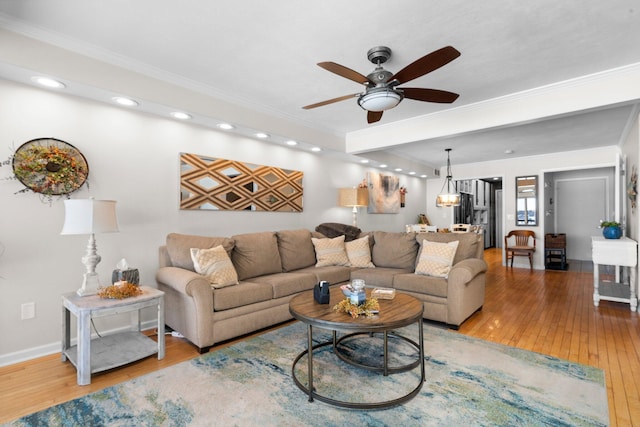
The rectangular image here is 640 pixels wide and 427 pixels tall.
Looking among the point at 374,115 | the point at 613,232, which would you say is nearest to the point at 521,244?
the point at 613,232

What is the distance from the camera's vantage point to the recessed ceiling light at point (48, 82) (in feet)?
8.45

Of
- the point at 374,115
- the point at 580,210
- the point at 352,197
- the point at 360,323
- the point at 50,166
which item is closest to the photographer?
the point at 360,323

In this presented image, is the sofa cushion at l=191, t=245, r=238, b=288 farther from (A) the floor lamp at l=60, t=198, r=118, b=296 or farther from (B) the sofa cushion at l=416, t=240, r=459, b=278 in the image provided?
(B) the sofa cushion at l=416, t=240, r=459, b=278

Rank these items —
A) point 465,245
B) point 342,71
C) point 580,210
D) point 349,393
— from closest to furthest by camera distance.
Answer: point 349,393, point 342,71, point 465,245, point 580,210

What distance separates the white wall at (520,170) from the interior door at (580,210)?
3.81ft

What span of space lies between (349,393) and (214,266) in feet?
5.63

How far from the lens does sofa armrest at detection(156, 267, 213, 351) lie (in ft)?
9.06

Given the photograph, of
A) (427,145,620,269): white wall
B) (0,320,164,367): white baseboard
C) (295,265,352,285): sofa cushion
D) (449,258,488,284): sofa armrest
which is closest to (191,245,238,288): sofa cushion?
(295,265,352,285): sofa cushion

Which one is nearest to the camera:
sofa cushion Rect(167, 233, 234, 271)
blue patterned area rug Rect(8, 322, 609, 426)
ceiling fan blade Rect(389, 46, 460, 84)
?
blue patterned area rug Rect(8, 322, 609, 426)

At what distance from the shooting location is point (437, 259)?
3.75 meters

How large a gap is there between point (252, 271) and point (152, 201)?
51.6 inches

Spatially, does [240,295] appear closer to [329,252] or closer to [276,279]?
[276,279]

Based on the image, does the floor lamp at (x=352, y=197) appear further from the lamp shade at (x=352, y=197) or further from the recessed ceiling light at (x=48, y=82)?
the recessed ceiling light at (x=48, y=82)

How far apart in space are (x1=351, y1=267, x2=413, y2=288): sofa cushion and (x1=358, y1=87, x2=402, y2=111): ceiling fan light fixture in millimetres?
2114
